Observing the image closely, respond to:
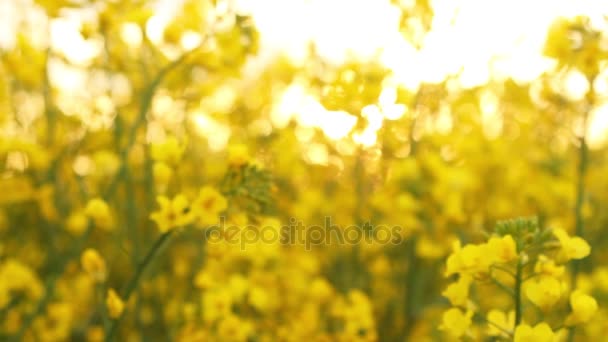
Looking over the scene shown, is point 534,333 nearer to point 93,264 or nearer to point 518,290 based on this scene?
point 518,290

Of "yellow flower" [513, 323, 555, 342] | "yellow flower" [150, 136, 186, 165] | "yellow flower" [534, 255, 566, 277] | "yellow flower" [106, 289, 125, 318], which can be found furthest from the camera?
"yellow flower" [150, 136, 186, 165]

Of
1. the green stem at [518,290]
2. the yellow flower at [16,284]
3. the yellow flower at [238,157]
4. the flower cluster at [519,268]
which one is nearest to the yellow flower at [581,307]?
the flower cluster at [519,268]

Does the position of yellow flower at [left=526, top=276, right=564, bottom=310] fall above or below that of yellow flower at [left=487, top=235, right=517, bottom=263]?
below

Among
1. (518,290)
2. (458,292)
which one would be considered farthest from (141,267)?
(518,290)

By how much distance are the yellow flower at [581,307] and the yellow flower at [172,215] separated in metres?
0.78

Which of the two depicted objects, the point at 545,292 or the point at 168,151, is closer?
the point at 545,292

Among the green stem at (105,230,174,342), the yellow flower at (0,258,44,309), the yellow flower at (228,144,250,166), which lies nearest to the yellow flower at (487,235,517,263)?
the yellow flower at (228,144,250,166)

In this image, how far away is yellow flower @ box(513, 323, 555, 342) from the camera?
1149mm

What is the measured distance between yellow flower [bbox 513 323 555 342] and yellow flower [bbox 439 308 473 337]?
14 cm

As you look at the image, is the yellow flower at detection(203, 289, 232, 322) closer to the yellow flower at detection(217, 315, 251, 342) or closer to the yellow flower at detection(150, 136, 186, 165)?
the yellow flower at detection(217, 315, 251, 342)

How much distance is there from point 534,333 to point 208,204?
715 millimetres

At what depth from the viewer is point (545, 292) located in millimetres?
1265

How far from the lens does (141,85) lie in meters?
3.37

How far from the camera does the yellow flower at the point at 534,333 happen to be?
3.77ft
